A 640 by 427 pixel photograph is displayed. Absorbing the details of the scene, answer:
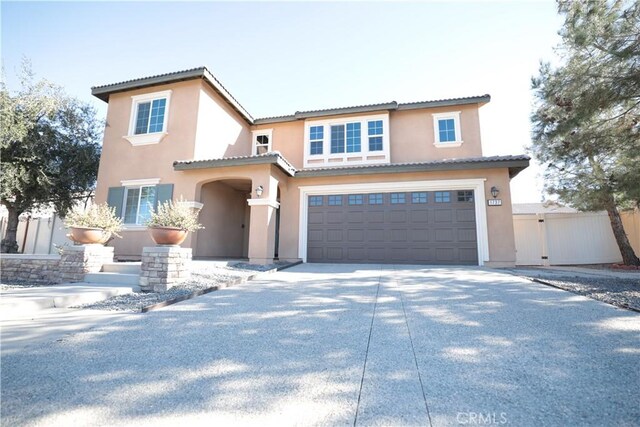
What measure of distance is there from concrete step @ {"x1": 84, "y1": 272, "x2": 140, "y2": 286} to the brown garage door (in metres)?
5.30

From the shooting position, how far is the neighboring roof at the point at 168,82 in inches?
376

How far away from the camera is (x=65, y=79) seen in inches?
407

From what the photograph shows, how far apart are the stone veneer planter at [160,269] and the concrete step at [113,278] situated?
392mm

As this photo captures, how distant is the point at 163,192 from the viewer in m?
9.34

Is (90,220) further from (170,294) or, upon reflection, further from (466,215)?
(466,215)

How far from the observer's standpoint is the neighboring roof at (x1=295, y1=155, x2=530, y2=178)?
833 cm

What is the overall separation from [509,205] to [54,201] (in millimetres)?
15888

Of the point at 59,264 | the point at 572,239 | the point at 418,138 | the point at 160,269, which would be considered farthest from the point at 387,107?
the point at 59,264

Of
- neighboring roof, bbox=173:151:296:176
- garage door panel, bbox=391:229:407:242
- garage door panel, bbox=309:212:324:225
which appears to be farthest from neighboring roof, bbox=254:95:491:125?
garage door panel, bbox=391:229:407:242

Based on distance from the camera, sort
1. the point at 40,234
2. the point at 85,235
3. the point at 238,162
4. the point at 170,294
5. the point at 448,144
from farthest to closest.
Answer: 1. the point at 40,234
2. the point at 448,144
3. the point at 238,162
4. the point at 85,235
5. the point at 170,294

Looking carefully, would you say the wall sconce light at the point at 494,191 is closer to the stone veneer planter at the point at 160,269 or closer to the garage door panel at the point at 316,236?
the garage door panel at the point at 316,236

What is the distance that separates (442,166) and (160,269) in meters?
7.91

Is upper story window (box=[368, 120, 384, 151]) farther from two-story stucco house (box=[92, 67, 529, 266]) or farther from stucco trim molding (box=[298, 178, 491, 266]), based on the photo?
stucco trim molding (box=[298, 178, 491, 266])

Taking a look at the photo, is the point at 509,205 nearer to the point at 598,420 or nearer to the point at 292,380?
the point at 598,420
